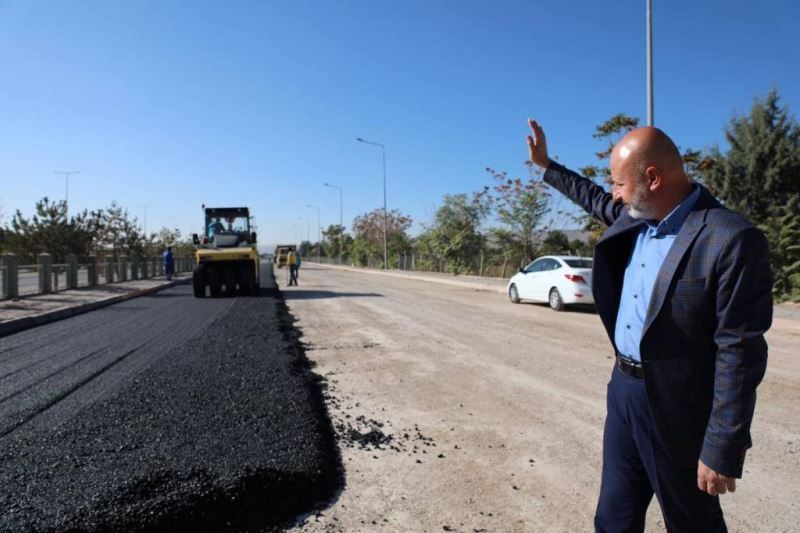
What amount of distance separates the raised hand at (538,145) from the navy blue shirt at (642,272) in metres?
1.00

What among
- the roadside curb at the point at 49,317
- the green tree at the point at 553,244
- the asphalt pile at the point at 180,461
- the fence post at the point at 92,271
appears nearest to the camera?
the asphalt pile at the point at 180,461

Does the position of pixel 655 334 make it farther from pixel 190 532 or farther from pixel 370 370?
pixel 370 370

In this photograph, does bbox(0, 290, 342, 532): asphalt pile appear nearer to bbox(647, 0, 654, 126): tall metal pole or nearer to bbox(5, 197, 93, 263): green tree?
bbox(647, 0, 654, 126): tall metal pole

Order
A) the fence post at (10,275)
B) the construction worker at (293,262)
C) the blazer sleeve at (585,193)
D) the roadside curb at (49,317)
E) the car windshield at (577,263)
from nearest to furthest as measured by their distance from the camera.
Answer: the blazer sleeve at (585,193)
the roadside curb at (49,317)
the car windshield at (577,263)
the fence post at (10,275)
the construction worker at (293,262)

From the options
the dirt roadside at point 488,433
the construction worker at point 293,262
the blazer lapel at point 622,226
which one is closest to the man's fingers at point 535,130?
the blazer lapel at point 622,226

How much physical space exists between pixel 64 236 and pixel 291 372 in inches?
1120

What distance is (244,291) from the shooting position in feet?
62.2

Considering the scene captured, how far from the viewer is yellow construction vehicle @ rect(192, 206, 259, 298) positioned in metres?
17.7

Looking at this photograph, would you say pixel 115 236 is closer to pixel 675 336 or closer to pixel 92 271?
pixel 92 271

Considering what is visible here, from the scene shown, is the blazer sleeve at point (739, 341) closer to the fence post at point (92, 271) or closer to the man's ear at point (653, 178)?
the man's ear at point (653, 178)

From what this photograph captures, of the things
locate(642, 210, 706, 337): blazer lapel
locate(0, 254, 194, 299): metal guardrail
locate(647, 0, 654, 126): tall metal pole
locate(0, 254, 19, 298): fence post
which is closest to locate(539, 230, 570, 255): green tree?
locate(647, 0, 654, 126): tall metal pole

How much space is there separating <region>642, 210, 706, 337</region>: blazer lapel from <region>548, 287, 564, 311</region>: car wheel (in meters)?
12.8

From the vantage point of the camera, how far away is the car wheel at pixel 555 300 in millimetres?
14501

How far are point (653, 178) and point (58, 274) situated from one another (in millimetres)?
21639
